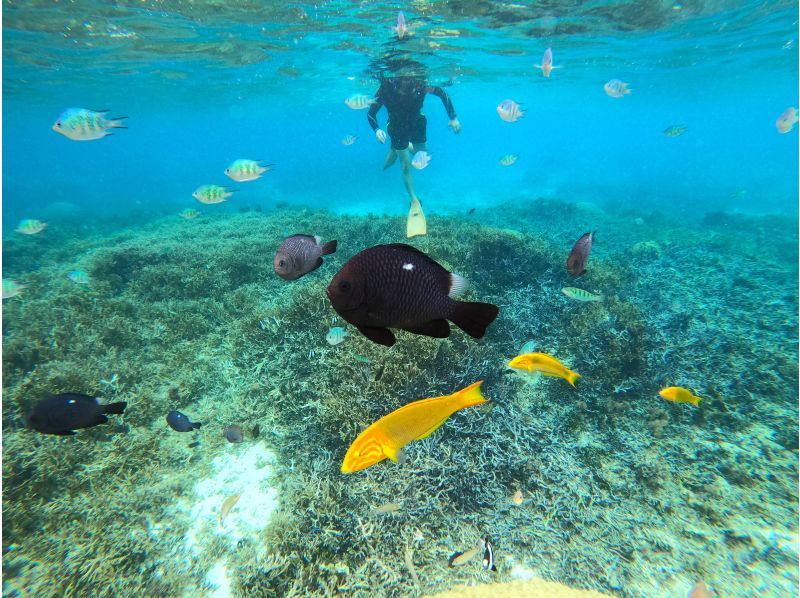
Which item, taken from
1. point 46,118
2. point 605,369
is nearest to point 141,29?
point 605,369

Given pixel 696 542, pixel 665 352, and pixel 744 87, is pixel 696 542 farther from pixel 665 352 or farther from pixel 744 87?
pixel 744 87

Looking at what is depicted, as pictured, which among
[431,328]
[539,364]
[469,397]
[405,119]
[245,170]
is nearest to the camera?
[431,328]

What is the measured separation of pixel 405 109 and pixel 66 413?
13.7 m

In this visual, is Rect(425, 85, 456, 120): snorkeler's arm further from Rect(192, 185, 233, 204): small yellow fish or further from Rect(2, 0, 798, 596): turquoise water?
Rect(192, 185, 233, 204): small yellow fish

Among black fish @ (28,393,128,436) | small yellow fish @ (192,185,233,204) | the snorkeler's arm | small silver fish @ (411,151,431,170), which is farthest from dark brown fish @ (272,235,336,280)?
the snorkeler's arm

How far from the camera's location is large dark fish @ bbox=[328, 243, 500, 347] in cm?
165

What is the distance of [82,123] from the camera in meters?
5.25

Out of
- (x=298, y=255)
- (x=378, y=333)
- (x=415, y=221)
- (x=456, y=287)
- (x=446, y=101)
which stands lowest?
(x=415, y=221)

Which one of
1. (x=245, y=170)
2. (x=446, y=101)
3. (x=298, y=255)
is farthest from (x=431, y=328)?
(x=446, y=101)

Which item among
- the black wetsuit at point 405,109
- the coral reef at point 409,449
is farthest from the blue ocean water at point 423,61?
the coral reef at point 409,449

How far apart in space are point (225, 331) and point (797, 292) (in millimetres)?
14180

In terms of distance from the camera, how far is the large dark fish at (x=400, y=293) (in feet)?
5.41

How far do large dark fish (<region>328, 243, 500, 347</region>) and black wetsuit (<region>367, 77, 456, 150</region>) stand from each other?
10.9 m

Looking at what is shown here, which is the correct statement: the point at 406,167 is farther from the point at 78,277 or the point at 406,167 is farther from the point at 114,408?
the point at 114,408
